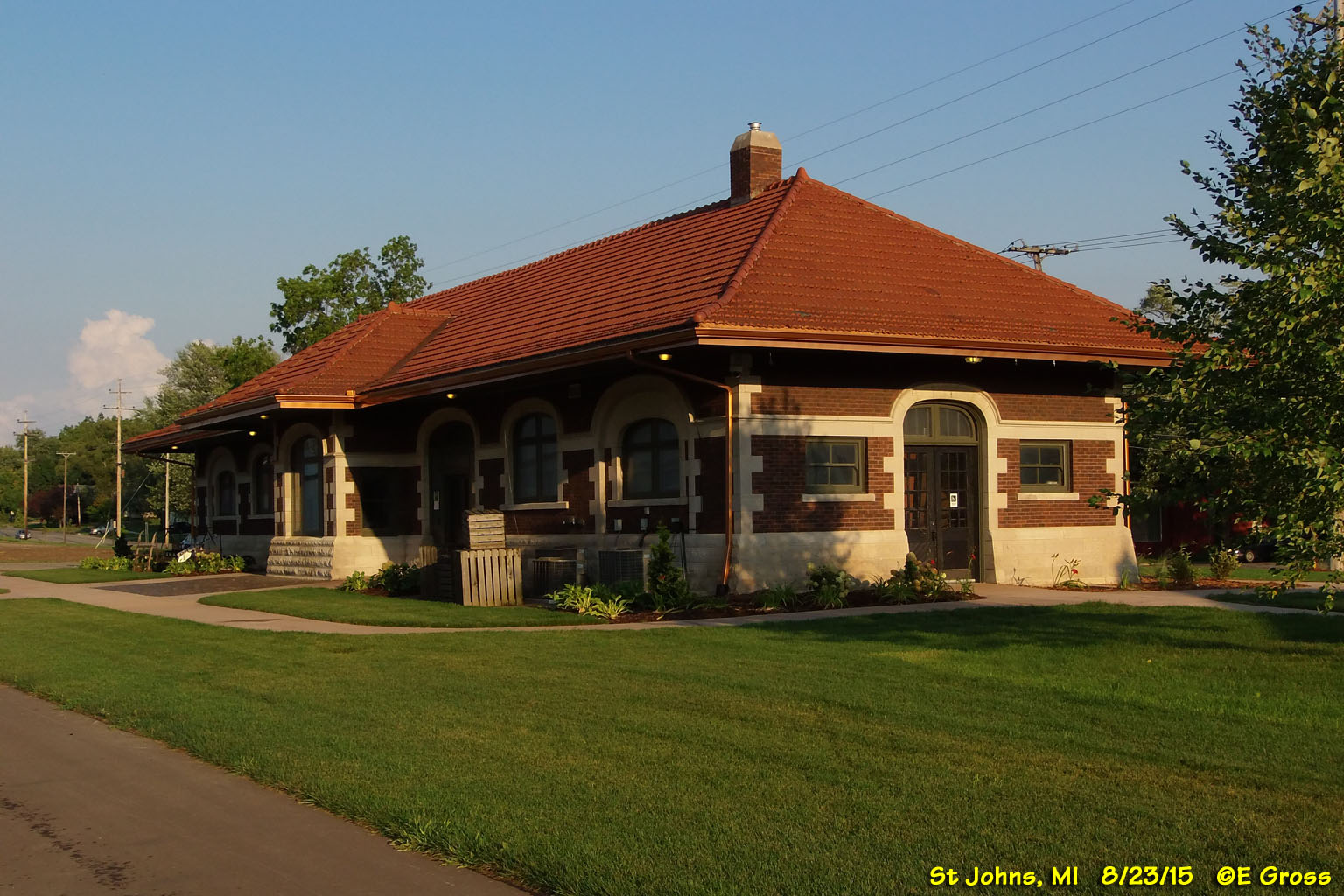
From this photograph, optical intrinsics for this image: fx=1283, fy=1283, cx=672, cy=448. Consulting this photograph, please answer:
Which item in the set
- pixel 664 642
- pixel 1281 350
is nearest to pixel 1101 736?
pixel 1281 350

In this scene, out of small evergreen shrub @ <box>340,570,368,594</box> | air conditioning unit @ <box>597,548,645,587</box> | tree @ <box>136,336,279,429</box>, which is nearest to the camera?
air conditioning unit @ <box>597,548,645,587</box>

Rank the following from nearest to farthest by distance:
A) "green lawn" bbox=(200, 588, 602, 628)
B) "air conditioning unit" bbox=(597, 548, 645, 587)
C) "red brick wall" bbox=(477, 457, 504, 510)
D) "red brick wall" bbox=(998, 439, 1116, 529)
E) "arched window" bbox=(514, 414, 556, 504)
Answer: "green lawn" bbox=(200, 588, 602, 628) → "air conditioning unit" bbox=(597, 548, 645, 587) → "red brick wall" bbox=(998, 439, 1116, 529) → "arched window" bbox=(514, 414, 556, 504) → "red brick wall" bbox=(477, 457, 504, 510)

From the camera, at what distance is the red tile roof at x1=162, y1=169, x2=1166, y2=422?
18.4m

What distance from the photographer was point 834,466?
19.1 m

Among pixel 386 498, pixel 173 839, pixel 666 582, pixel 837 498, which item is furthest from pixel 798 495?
pixel 173 839

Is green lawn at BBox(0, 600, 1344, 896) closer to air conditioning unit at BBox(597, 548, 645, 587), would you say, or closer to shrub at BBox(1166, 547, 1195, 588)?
air conditioning unit at BBox(597, 548, 645, 587)

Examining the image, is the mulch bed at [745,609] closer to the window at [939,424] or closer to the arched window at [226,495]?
the window at [939,424]

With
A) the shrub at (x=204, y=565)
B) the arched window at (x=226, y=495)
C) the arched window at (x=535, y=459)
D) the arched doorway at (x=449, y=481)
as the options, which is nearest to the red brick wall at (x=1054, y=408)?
the arched window at (x=535, y=459)

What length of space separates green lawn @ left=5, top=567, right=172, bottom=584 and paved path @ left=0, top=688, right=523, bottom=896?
21.6 metres

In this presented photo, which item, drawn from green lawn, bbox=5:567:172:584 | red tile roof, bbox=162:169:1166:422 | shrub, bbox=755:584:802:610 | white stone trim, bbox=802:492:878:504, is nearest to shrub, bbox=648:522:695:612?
shrub, bbox=755:584:802:610

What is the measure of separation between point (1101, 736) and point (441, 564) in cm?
1474

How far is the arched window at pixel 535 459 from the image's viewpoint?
22484 millimetres

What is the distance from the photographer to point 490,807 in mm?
6742

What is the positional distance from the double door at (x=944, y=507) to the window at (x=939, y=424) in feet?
0.51
